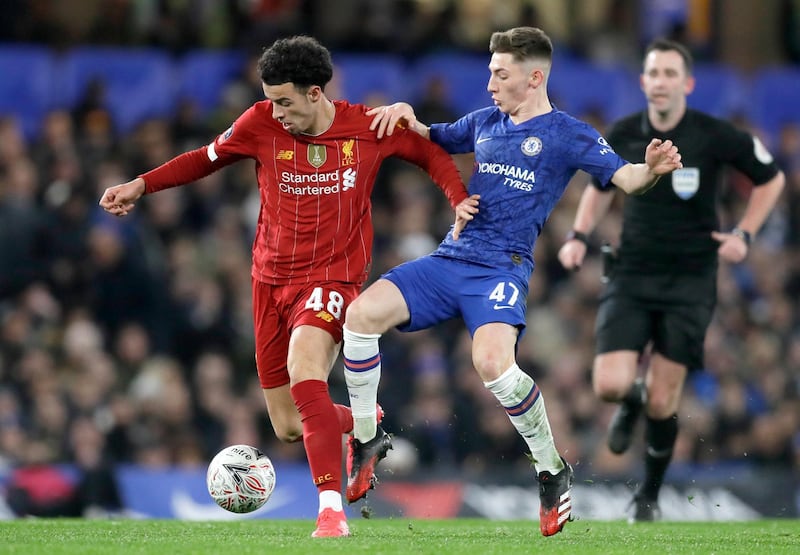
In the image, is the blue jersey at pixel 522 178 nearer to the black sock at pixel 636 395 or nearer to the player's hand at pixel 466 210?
the player's hand at pixel 466 210

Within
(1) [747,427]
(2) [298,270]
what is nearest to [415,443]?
(1) [747,427]

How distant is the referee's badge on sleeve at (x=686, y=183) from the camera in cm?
925

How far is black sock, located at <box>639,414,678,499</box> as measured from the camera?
31.2ft

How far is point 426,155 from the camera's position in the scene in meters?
7.87

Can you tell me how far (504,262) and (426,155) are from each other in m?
0.79

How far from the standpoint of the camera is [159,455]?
1221cm

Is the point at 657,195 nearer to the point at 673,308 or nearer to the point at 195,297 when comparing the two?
the point at 673,308

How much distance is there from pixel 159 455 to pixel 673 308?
4.96m

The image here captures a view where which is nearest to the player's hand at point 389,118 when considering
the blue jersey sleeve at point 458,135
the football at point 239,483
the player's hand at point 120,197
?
the blue jersey sleeve at point 458,135

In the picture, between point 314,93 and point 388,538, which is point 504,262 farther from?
point 388,538

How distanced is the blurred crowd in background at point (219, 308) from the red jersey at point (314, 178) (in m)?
4.22

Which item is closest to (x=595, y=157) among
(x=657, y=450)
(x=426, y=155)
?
(x=426, y=155)

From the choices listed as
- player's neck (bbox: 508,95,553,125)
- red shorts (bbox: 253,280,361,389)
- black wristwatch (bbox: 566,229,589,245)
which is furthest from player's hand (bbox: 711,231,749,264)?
red shorts (bbox: 253,280,361,389)

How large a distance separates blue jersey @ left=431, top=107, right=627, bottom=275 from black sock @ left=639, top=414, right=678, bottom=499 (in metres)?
2.37
